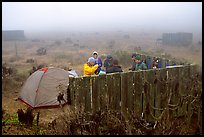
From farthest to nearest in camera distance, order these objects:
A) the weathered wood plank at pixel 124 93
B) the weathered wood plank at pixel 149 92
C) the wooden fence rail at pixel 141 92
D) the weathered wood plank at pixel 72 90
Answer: the weathered wood plank at pixel 149 92 < the weathered wood plank at pixel 124 93 < the wooden fence rail at pixel 141 92 < the weathered wood plank at pixel 72 90

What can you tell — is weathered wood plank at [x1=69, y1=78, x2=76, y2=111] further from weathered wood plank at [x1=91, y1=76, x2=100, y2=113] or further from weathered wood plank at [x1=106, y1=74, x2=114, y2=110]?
weathered wood plank at [x1=106, y1=74, x2=114, y2=110]

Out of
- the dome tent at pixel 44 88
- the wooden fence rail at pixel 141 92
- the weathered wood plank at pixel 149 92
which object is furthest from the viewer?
Result: the dome tent at pixel 44 88

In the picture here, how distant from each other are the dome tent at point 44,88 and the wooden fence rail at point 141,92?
2463 mm

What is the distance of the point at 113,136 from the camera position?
4.03 m

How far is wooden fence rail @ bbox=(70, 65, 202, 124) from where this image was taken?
195 inches

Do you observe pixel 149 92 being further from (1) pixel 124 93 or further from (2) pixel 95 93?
(2) pixel 95 93

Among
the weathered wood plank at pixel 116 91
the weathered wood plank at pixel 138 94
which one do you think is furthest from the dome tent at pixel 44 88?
the weathered wood plank at pixel 138 94

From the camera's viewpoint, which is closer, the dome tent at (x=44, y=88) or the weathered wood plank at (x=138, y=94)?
the weathered wood plank at (x=138, y=94)

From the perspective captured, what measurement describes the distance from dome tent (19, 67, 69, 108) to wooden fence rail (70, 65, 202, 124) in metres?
2.46

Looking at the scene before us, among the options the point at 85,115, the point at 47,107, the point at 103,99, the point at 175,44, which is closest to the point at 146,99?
the point at 103,99

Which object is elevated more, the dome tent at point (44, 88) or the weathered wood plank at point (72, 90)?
the weathered wood plank at point (72, 90)

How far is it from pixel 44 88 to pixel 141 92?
3697 mm

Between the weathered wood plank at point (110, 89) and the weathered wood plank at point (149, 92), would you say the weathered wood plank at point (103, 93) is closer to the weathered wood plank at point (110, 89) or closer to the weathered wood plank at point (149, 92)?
the weathered wood plank at point (110, 89)

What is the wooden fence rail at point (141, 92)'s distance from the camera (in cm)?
496
